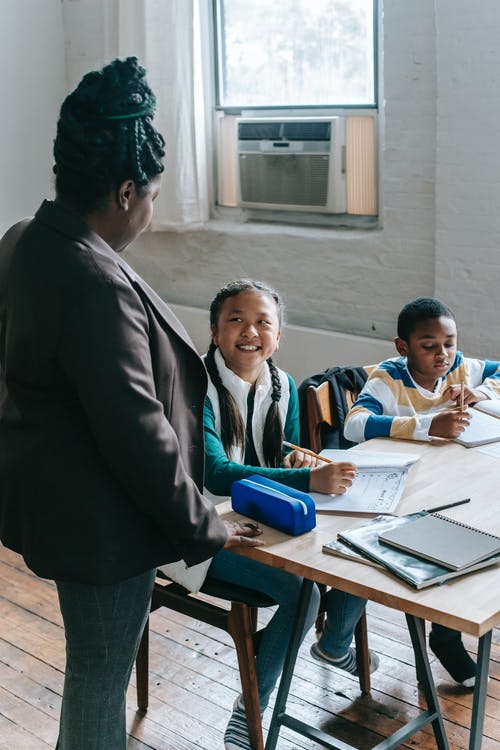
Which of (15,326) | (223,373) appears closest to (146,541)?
(15,326)

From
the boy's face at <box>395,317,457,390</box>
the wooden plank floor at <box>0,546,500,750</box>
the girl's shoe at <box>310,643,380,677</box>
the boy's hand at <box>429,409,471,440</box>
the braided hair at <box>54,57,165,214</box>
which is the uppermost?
the braided hair at <box>54,57,165,214</box>

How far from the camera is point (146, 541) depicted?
1.56 meters

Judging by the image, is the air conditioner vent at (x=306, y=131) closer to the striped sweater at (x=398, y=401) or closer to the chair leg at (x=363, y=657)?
the striped sweater at (x=398, y=401)

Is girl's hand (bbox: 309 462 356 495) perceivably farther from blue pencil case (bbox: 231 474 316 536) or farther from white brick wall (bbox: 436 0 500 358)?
white brick wall (bbox: 436 0 500 358)

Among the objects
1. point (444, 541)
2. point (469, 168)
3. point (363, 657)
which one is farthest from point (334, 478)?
point (469, 168)

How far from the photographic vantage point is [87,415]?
1482 mm

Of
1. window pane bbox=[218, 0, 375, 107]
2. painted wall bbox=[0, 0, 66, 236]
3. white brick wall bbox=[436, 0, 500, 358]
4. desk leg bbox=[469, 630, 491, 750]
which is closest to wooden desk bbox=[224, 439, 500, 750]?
desk leg bbox=[469, 630, 491, 750]

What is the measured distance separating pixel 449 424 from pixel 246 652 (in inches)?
30.0

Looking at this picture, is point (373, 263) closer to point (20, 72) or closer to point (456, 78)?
point (456, 78)

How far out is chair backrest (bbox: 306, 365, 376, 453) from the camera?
261 cm

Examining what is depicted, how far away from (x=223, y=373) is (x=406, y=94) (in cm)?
203

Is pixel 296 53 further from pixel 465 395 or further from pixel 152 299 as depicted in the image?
pixel 152 299

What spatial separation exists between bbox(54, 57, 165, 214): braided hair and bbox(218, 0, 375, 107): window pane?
9.32 feet

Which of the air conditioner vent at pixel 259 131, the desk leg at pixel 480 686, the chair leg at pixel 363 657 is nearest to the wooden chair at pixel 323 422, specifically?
the chair leg at pixel 363 657
